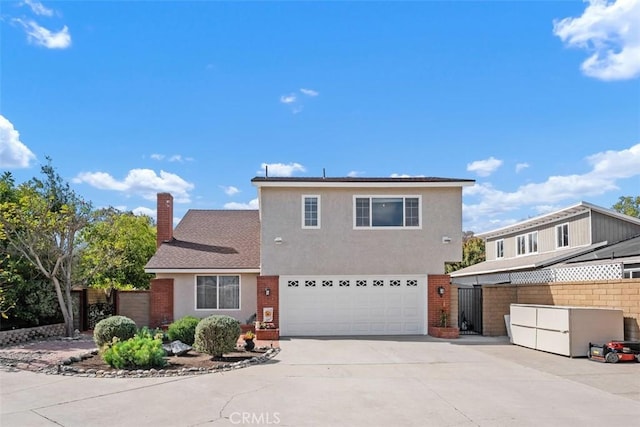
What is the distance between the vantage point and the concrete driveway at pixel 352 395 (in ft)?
25.5

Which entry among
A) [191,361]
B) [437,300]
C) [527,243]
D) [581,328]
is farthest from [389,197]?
[527,243]

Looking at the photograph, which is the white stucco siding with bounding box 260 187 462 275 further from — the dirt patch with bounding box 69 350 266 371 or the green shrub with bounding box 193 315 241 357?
the green shrub with bounding box 193 315 241 357

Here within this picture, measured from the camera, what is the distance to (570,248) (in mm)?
22406

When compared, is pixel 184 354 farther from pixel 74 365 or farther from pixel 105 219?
pixel 105 219

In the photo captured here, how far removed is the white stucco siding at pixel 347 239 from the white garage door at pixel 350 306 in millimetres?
446

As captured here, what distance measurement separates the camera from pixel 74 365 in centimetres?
1209

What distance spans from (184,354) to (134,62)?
8.45 meters

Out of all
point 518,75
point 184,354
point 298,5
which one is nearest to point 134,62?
point 298,5

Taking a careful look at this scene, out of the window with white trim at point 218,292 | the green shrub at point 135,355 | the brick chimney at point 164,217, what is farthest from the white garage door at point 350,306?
Result: the green shrub at point 135,355

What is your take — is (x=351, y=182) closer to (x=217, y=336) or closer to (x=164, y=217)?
(x=217, y=336)

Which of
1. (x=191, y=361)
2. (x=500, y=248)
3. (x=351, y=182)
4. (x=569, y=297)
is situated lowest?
(x=191, y=361)

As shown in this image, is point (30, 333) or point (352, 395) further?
point (30, 333)

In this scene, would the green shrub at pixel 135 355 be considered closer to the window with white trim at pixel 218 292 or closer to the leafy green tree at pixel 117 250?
the leafy green tree at pixel 117 250

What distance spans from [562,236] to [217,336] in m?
17.2
